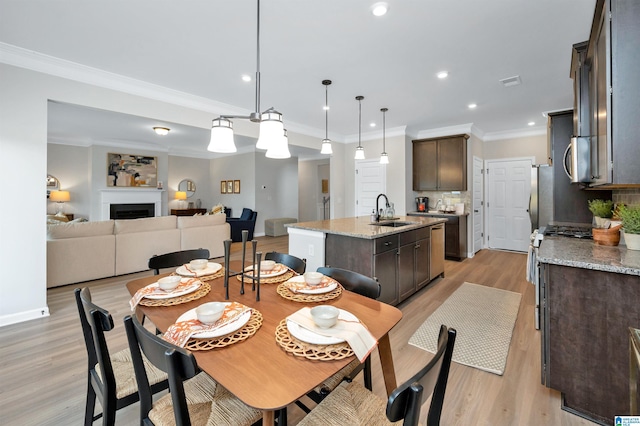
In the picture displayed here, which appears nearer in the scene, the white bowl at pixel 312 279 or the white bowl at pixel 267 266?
the white bowl at pixel 312 279

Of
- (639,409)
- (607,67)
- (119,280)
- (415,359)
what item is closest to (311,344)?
(639,409)

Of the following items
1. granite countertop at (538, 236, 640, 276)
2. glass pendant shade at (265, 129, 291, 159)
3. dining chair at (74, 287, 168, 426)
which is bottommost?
dining chair at (74, 287, 168, 426)

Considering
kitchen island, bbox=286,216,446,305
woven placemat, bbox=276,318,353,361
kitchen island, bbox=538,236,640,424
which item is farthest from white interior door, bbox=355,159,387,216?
woven placemat, bbox=276,318,353,361

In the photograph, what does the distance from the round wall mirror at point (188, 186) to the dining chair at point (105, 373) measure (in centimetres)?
A: 828

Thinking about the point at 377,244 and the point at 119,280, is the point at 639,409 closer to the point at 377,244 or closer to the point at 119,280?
the point at 377,244

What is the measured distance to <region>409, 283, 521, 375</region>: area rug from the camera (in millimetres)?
2258

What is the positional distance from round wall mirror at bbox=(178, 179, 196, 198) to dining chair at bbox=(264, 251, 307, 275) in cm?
776

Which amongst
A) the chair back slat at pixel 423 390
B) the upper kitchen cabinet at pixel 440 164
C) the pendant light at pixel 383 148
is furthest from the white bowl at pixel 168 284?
the upper kitchen cabinet at pixel 440 164

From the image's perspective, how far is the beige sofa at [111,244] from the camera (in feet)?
12.4

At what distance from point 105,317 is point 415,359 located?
210cm

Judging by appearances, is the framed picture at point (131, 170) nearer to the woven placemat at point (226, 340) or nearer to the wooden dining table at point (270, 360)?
the wooden dining table at point (270, 360)

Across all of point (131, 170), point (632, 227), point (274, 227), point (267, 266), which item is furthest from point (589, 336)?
point (131, 170)

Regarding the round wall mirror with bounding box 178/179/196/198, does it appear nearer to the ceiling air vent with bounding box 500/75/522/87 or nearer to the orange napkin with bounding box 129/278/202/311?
the orange napkin with bounding box 129/278/202/311

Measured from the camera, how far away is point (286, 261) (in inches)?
84.8
